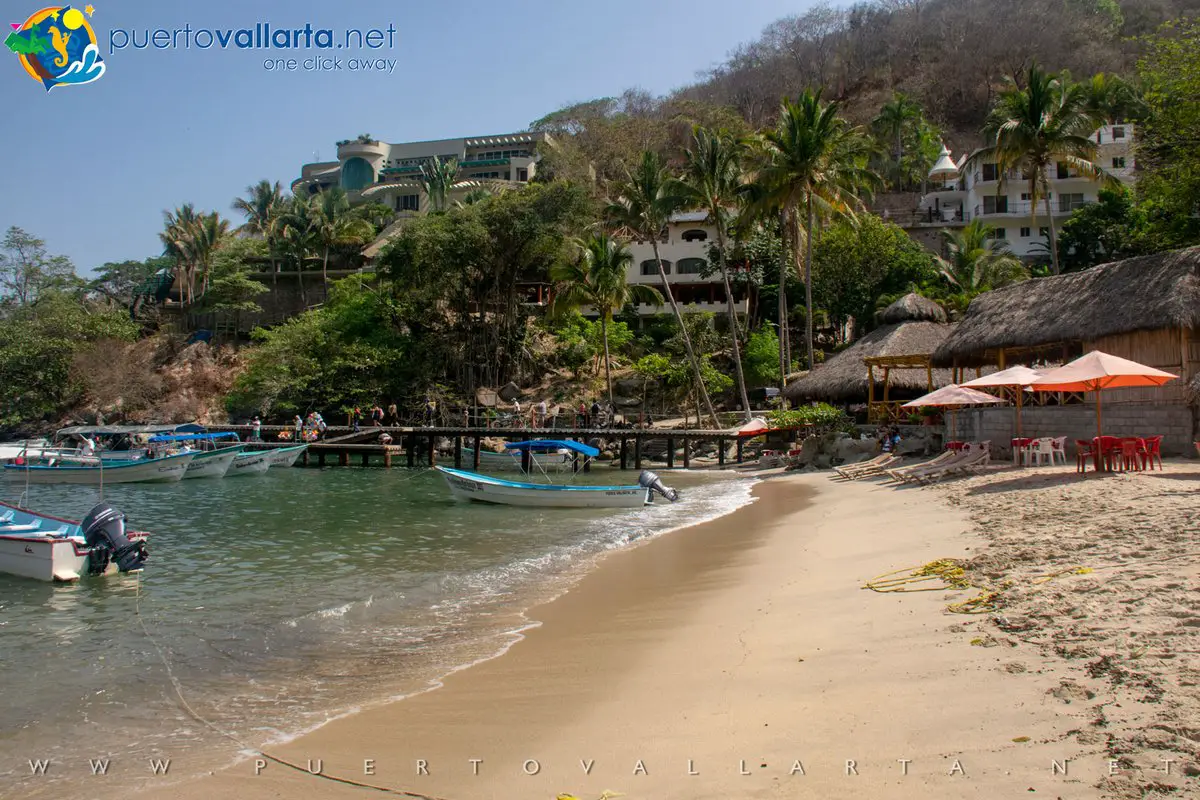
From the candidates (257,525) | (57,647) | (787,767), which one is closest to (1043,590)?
(787,767)

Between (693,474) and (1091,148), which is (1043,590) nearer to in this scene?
(693,474)

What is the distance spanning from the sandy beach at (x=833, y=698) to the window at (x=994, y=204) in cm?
5020

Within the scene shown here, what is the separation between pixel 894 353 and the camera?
103ft

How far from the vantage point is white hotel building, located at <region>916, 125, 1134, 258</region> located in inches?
2047

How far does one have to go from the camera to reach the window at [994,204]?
53781 mm

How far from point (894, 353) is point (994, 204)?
99.2ft

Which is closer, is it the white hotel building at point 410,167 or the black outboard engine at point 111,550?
the black outboard engine at point 111,550

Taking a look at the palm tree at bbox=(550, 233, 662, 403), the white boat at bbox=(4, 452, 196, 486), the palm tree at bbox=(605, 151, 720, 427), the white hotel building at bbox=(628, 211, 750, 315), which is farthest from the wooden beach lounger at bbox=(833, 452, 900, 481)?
the white hotel building at bbox=(628, 211, 750, 315)

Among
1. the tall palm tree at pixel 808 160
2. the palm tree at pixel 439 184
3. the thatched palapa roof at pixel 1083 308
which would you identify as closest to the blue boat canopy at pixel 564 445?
the thatched palapa roof at pixel 1083 308

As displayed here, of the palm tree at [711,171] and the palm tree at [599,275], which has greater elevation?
the palm tree at [711,171]

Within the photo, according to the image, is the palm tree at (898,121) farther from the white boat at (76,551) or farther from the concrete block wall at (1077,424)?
the white boat at (76,551)

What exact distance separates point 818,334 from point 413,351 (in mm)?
25463

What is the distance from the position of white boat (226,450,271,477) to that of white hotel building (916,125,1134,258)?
44.8 metres

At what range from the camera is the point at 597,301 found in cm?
4316
